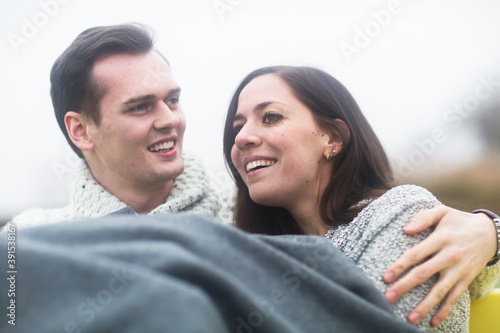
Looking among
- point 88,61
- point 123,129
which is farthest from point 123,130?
point 88,61

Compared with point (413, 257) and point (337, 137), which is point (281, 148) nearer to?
point (337, 137)

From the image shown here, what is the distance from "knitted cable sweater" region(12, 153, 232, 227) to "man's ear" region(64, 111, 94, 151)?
0.16 meters

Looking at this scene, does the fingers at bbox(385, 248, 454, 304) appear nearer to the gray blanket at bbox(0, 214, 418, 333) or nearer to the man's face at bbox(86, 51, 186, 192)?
the gray blanket at bbox(0, 214, 418, 333)

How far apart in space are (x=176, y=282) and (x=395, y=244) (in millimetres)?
712

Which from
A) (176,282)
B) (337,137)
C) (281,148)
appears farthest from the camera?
(337,137)

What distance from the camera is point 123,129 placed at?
2.17 meters

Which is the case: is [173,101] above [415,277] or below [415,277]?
above

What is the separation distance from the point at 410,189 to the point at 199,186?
113 cm

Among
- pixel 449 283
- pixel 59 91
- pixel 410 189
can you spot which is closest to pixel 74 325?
pixel 449 283

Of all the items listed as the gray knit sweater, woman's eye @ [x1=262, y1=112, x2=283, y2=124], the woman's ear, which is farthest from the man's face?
the gray knit sweater

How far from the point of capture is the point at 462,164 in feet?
27.3

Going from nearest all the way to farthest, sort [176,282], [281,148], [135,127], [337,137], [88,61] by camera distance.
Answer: [176,282] < [281,148] < [337,137] < [135,127] < [88,61]

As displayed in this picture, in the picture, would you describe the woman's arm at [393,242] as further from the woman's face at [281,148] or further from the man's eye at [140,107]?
the man's eye at [140,107]

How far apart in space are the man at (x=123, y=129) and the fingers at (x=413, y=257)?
118 centimetres
